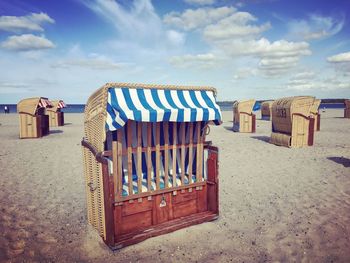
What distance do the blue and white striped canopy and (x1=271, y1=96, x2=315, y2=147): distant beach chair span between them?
29.9ft

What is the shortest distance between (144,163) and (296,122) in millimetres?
9719

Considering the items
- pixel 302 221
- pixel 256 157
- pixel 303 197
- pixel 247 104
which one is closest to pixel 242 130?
pixel 247 104

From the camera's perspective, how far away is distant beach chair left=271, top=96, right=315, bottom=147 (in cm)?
1259

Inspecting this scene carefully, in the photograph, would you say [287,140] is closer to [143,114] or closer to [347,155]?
[347,155]

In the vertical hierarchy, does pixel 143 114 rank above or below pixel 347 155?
above

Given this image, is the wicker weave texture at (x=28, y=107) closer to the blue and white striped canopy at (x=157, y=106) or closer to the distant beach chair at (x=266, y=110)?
the blue and white striped canopy at (x=157, y=106)

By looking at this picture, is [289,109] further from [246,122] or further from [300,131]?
[246,122]

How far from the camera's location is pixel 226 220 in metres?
5.31

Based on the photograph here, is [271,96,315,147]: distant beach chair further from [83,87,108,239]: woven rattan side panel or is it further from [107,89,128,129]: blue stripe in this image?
[107,89,128,129]: blue stripe

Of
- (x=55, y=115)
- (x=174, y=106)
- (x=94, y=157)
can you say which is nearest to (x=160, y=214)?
(x=94, y=157)

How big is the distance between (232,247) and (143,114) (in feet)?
8.67

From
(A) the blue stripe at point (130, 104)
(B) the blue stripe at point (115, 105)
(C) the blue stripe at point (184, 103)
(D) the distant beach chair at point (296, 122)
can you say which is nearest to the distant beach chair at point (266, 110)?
(D) the distant beach chair at point (296, 122)

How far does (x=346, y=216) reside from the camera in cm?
532

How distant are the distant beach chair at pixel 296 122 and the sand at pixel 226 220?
125 inches
